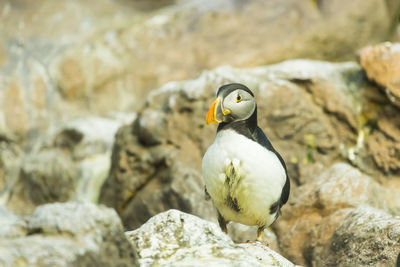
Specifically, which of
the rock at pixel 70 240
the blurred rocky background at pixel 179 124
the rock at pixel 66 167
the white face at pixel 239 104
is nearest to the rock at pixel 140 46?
the blurred rocky background at pixel 179 124

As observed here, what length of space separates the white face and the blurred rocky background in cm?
108

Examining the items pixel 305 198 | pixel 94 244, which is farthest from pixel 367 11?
pixel 94 244

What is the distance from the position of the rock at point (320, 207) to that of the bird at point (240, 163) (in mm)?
1256

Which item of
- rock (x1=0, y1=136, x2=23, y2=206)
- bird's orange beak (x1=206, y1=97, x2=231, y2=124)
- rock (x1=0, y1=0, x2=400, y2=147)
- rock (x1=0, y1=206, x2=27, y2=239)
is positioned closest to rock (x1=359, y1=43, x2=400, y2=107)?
rock (x1=0, y1=0, x2=400, y2=147)

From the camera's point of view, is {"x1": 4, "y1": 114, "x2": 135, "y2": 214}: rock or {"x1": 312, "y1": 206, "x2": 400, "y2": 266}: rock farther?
{"x1": 4, "y1": 114, "x2": 135, "y2": 214}: rock

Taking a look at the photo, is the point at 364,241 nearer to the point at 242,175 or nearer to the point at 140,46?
the point at 242,175

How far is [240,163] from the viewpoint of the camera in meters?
4.26

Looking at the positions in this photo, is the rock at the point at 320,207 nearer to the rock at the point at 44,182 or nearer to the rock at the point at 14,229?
the rock at the point at 14,229

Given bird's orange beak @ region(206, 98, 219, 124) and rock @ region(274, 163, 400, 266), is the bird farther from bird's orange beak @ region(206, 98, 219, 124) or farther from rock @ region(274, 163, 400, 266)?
rock @ region(274, 163, 400, 266)

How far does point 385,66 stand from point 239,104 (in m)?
3.44

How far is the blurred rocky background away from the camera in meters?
3.47

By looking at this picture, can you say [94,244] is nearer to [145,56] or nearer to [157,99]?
[157,99]

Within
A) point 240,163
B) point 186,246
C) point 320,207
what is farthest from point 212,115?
point 320,207

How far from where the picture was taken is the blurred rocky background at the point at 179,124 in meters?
3.47
